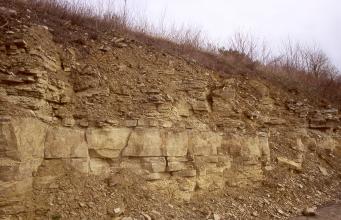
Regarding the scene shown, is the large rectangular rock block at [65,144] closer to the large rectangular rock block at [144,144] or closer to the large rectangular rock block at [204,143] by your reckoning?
the large rectangular rock block at [144,144]

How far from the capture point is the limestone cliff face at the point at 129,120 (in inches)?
202

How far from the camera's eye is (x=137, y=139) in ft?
20.5

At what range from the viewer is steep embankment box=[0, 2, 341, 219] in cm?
517

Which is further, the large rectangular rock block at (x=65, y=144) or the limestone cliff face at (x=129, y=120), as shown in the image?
the large rectangular rock block at (x=65, y=144)

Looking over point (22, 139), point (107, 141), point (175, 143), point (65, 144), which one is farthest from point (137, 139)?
point (22, 139)

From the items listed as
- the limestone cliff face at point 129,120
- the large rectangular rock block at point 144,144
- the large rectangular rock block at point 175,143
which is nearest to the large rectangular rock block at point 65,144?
the limestone cliff face at point 129,120

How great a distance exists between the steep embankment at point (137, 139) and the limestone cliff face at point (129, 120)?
0.02m

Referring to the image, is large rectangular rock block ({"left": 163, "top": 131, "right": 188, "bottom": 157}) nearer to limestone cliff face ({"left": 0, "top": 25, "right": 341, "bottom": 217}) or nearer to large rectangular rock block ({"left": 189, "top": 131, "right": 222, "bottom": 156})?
limestone cliff face ({"left": 0, "top": 25, "right": 341, "bottom": 217})

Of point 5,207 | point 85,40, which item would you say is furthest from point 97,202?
point 85,40

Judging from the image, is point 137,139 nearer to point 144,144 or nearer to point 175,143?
point 144,144

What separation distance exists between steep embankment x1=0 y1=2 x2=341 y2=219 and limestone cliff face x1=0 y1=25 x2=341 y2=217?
2 centimetres

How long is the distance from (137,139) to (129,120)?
36 cm

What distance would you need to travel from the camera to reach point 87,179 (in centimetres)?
564

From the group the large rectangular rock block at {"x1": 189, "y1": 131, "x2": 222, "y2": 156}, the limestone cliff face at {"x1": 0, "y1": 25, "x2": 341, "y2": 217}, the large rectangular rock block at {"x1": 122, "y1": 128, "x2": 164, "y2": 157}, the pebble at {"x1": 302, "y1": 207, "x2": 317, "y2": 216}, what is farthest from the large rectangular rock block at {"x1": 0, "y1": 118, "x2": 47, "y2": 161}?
the pebble at {"x1": 302, "y1": 207, "x2": 317, "y2": 216}
